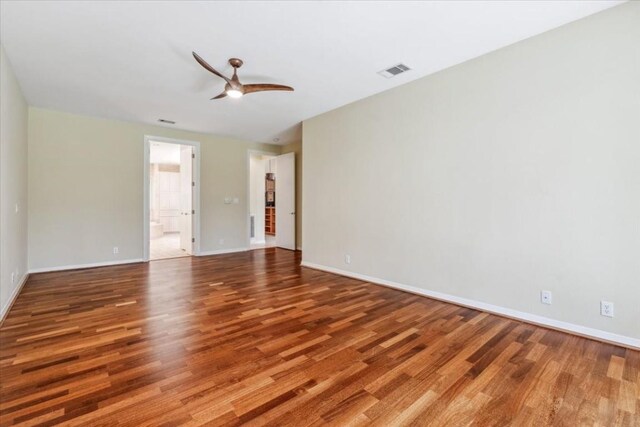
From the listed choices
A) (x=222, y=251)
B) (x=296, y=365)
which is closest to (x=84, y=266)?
(x=222, y=251)

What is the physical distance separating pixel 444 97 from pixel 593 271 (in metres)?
2.24

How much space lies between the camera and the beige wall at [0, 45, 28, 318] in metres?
2.90

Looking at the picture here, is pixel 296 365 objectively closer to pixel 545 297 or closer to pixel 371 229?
pixel 545 297

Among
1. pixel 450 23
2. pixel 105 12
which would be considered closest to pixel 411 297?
pixel 450 23

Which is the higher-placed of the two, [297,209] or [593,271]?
[297,209]

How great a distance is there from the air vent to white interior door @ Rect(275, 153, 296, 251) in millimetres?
3897

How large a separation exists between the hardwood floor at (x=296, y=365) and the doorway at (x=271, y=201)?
3882 mm

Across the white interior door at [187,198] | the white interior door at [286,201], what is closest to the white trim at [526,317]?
the white interior door at [286,201]

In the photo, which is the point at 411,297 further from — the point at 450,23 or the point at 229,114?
the point at 229,114

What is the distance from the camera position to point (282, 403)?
1661 mm

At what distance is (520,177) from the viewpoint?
9.50 ft

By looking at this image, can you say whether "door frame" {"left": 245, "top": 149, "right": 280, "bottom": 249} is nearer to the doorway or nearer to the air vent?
the doorway

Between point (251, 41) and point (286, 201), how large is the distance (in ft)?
15.4

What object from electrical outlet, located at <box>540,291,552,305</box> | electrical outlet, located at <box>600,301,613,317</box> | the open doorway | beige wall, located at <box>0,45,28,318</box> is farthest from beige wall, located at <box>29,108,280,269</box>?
electrical outlet, located at <box>600,301,613,317</box>
